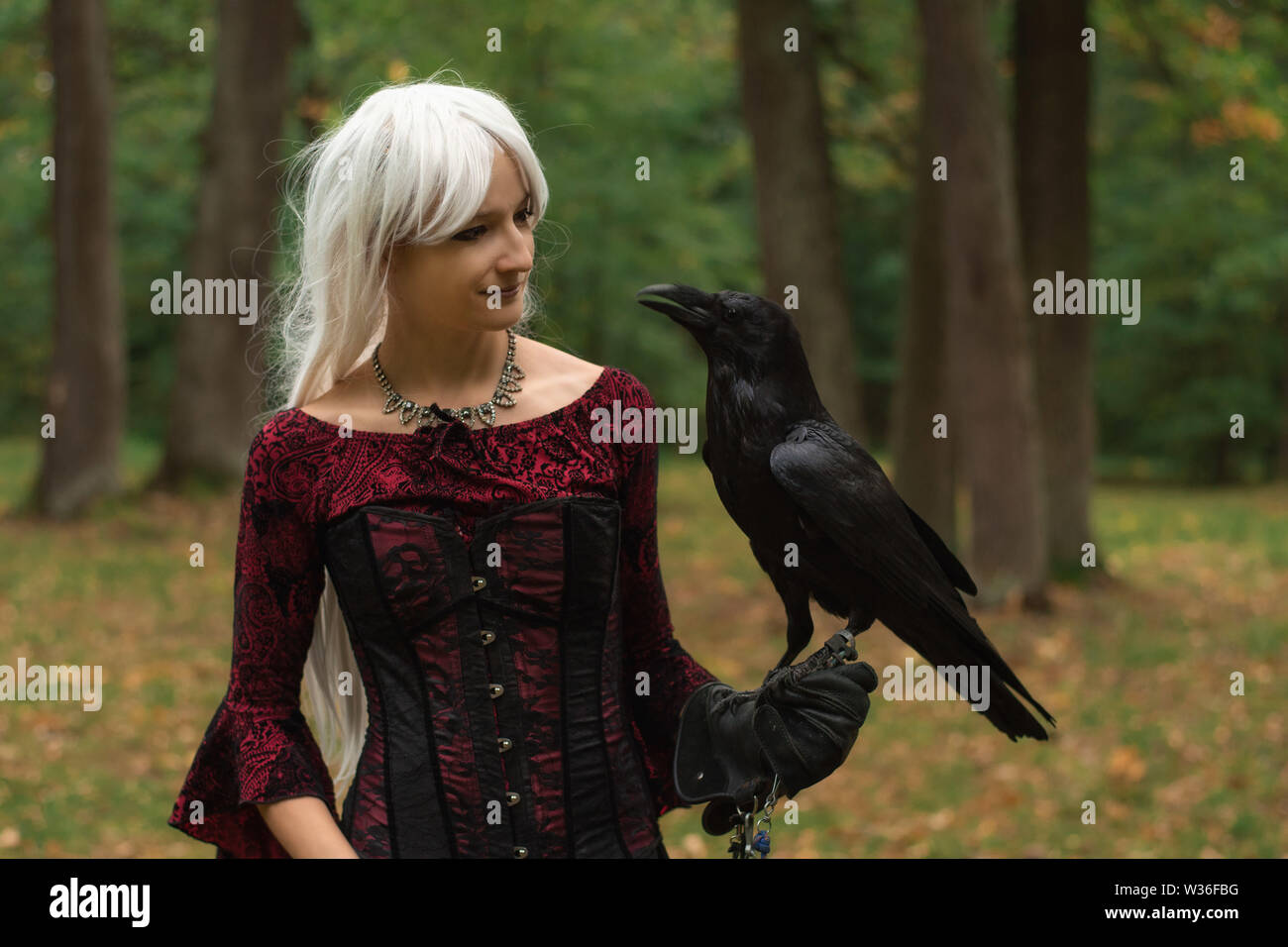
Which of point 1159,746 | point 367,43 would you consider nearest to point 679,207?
point 367,43

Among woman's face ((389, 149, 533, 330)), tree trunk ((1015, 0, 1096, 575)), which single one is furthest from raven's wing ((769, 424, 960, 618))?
tree trunk ((1015, 0, 1096, 575))

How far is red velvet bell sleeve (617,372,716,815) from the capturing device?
8.50 ft

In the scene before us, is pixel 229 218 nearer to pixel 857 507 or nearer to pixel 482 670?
pixel 482 670

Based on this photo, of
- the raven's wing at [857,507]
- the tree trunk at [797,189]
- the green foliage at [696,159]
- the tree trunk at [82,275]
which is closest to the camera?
the raven's wing at [857,507]

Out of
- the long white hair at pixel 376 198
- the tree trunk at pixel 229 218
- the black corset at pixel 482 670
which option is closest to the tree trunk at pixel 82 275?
the tree trunk at pixel 229 218

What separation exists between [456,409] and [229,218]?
42.5 feet

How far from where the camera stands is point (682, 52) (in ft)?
63.1

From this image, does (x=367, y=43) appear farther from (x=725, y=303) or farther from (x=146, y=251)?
(x=725, y=303)

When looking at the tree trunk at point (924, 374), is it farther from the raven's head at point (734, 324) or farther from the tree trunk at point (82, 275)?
the raven's head at point (734, 324)

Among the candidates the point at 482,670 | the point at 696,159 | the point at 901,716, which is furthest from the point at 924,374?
the point at 696,159

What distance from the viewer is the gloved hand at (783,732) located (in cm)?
216

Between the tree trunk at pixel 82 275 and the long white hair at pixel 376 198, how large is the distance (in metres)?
12.6

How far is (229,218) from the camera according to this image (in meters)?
14.5

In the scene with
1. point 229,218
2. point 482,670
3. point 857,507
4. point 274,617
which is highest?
point 229,218
